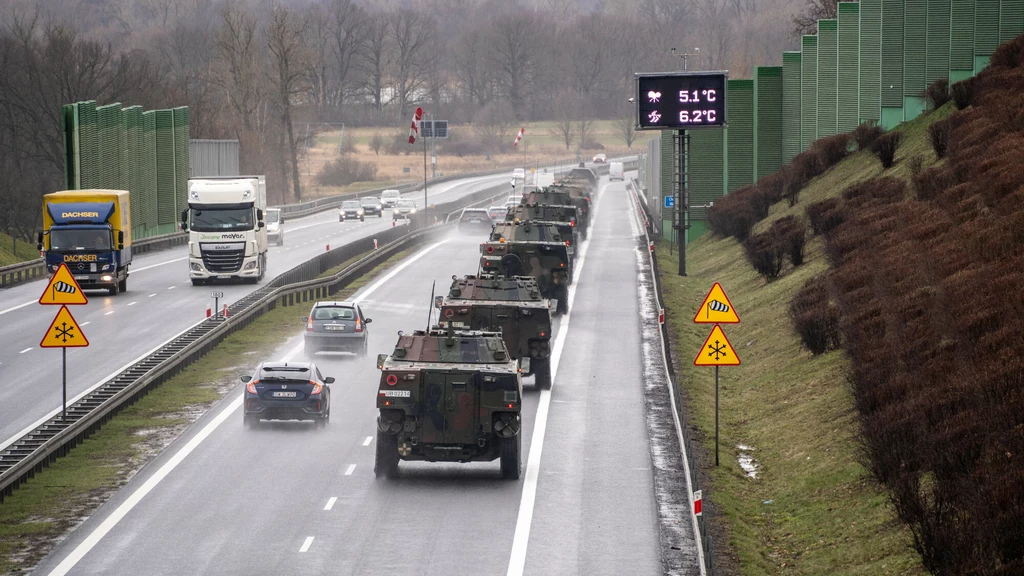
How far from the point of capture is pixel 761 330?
38.2 metres

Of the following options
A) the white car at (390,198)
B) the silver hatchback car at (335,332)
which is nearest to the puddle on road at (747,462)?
the silver hatchback car at (335,332)

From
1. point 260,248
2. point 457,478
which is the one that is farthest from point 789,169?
point 457,478

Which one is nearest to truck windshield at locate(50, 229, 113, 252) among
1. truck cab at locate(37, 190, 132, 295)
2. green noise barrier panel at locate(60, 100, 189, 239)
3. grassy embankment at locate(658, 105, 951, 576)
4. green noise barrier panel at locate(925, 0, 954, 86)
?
truck cab at locate(37, 190, 132, 295)

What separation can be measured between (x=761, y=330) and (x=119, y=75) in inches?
3180

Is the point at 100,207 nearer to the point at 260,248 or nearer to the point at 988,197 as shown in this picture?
the point at 260,248

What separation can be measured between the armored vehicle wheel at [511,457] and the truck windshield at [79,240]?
2924 cm

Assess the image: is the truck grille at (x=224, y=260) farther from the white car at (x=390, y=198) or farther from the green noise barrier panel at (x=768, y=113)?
the white car at (x=390, y=198)

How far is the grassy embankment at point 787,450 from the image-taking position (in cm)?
1917

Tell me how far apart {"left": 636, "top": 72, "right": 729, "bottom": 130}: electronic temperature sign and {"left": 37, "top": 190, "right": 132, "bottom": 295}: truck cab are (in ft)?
63.6

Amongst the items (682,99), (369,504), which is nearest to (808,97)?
(682,99)

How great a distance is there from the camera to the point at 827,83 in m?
64.9

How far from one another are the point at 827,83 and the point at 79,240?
113 ft

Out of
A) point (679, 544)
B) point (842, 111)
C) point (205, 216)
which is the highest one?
point (842, 111)

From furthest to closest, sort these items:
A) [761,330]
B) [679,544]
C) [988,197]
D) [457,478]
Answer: [761,330]
[988,197]
[457,478]
[679,544]
